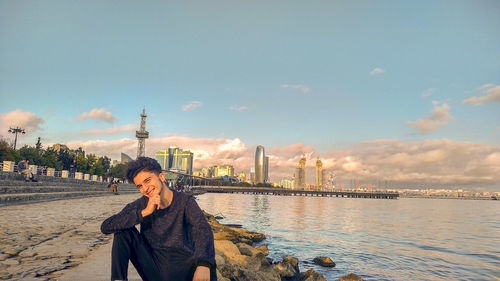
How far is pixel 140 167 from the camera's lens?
3.45 m

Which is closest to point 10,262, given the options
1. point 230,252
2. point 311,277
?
point 230,252

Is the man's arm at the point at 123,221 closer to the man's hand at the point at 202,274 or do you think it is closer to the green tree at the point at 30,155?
the man's hand at the point at 202,274

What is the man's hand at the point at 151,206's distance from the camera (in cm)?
317

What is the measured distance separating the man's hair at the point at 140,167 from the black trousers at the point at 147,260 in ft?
1.92

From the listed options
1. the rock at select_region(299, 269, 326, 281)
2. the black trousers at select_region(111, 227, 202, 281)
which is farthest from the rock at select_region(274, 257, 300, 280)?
the black trousers at select_region(111, 227, 202, 281)

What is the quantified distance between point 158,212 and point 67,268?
123 inches

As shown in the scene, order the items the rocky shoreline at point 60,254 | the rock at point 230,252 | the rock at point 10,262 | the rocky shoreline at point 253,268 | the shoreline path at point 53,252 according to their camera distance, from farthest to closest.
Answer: the rock at point 230,252, the rocky shoreline at point 253,268, the rock at point 10,262, the rocky shoreline at point 60,254, the shoreline path at point 53,252

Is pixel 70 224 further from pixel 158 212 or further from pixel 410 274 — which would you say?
pixel 410 274

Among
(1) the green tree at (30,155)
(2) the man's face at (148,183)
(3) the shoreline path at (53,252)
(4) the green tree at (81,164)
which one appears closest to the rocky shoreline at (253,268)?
(3) the shoreline path at (53,252)

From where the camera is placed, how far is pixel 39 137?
3241 inches

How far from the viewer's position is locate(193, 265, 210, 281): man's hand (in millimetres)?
3062

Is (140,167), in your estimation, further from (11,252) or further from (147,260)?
(11,252)

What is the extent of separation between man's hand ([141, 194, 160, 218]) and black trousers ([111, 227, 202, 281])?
237 millimetres

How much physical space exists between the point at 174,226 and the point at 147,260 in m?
0.47
